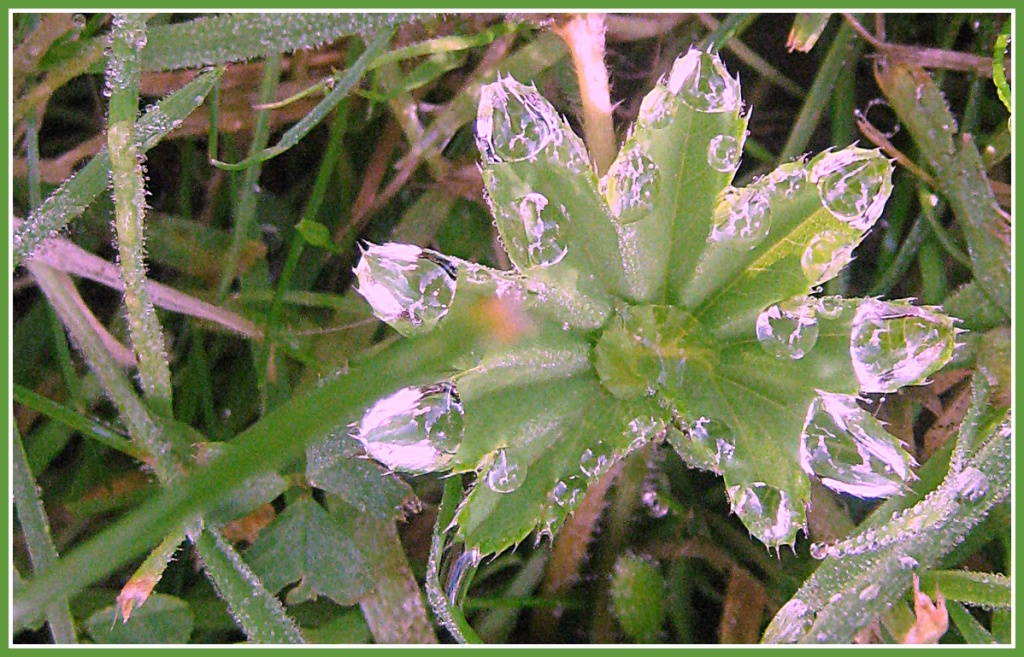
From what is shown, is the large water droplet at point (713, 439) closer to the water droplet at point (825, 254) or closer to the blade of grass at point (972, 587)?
the water droplet at point (825, 254)

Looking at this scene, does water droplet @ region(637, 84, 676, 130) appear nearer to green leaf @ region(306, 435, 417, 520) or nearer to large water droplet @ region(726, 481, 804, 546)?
large water droplet @ region(726, 481, 804, 546)

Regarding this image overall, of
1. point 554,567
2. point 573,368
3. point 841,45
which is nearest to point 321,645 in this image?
point 554,567

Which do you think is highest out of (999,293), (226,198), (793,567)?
(226,198)

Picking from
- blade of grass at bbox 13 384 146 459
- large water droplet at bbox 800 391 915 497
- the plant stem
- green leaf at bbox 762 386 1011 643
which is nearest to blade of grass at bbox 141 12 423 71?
the plant stem

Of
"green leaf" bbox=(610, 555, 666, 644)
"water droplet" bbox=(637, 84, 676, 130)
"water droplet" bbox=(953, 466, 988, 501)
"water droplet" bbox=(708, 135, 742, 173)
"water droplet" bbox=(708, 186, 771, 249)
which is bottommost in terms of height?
"green leaf" bbox=(610, 555, 666, 644)

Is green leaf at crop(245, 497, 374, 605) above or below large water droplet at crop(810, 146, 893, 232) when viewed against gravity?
below

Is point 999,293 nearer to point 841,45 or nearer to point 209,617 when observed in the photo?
point 841,45

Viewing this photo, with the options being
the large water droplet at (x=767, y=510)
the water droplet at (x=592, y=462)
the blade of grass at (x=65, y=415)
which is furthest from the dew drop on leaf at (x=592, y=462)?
the blade of grass at (x=65, y=415)
